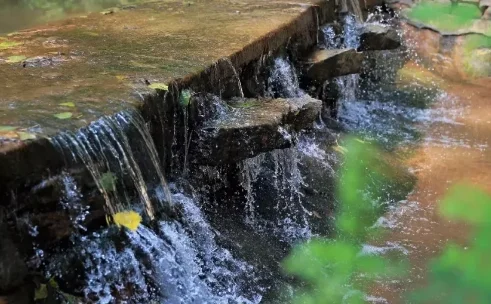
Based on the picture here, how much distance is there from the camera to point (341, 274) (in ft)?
14.1

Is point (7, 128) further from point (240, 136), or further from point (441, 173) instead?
point (441, 173)

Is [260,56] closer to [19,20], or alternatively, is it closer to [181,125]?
[181,125]

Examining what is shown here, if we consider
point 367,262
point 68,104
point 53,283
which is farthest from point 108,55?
point 367,262

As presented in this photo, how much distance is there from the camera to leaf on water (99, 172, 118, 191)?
321 centimetres

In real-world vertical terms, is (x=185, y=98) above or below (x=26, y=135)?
below

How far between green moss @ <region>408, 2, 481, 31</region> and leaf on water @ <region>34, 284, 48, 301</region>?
7.90m

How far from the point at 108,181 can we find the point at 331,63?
361cm

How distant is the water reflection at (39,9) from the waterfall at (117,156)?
5906mm

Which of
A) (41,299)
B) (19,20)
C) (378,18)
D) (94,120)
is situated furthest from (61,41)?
(378,18)

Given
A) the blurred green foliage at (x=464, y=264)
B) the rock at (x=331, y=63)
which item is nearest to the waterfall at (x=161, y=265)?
the blurred green foliage at (x=464, y=264)

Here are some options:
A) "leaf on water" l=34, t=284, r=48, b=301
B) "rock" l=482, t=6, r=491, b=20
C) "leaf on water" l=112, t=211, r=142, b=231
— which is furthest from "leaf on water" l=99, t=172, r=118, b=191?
"rock" l=482, t=6, r=491, b=20

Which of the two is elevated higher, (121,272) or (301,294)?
(121,272)

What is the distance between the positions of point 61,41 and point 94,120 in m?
1.94

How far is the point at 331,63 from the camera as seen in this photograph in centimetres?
620
